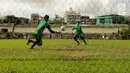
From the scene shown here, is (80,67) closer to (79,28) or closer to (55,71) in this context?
(55,71)

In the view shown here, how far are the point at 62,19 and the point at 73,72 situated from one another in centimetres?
431

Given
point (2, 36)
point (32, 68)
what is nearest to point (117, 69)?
point (32, 68)

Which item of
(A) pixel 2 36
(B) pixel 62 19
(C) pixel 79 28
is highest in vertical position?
(B) pixel 62 19

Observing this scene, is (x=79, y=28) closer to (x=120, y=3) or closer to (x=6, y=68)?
(x=120, y=3)

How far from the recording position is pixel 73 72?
6426mm

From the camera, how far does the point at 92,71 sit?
21.6ft

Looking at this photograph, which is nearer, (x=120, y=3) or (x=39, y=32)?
(x=120, y=3)

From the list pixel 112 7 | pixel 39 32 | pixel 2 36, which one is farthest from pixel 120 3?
pixel 2 36

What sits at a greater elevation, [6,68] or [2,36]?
[6,68]

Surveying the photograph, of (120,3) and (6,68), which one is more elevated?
(120,3)

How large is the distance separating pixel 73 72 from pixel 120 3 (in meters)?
3.64

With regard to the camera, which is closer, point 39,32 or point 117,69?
point 117,69

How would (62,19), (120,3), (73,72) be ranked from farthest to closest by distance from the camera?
1. (62,19)
2. (120,3)
3. (73,72)

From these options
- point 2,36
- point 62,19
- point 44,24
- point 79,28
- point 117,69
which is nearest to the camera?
point 117,69
